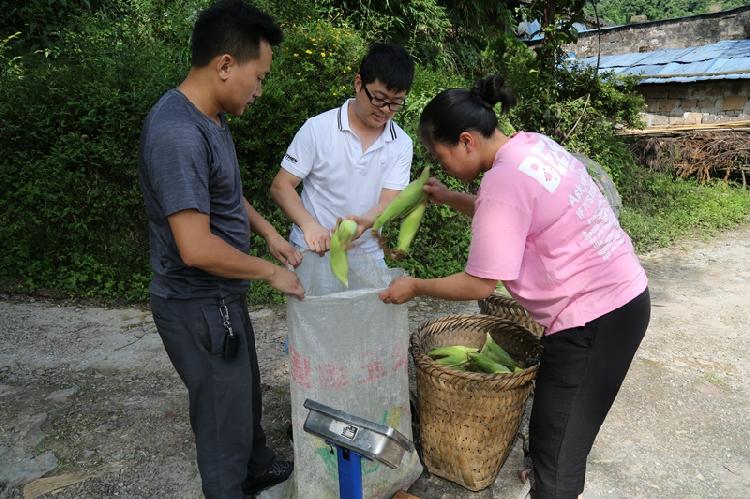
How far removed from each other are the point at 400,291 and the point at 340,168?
2.40 feet

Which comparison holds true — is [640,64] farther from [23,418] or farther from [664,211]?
[23,418]

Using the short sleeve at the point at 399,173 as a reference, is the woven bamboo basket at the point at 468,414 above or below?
below

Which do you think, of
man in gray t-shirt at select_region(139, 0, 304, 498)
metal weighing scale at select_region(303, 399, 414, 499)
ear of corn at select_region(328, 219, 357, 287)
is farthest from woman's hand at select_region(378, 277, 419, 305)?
metal weighing scale at select_region(303, 399, 414, 499)

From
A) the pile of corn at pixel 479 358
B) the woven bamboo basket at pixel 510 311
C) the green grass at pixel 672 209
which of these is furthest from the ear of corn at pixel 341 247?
the green grass at pixel 672 209

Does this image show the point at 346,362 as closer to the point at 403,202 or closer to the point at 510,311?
the point at 403,202

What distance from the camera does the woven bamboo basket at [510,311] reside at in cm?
309

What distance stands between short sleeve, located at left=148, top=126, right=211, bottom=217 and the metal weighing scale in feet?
2.14

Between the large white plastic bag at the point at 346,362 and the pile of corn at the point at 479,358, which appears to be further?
the pile of corn at the point at 479,358

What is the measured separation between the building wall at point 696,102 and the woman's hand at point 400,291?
12.3 metres

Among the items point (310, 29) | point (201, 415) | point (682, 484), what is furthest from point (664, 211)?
point (201, 415)

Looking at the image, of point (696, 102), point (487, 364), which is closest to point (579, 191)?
point (487, 364)

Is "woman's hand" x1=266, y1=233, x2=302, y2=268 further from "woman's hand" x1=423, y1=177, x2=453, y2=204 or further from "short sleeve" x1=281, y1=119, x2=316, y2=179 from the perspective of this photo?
"woman's hand" x1=423, y1=177, x2=453, y2=204

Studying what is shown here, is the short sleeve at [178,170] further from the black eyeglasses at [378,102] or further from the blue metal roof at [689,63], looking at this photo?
the blue metal roof at [689,63]

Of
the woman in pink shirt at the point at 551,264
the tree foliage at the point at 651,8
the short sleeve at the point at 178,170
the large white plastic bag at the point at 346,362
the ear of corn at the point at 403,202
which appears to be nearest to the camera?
the short sleeve at the point at 178,170
